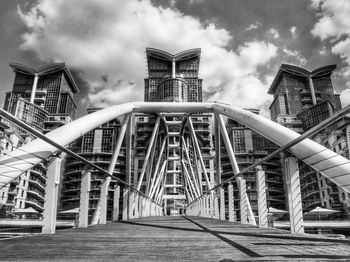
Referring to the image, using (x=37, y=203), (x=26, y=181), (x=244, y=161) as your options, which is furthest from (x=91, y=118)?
(x=244, y=161)

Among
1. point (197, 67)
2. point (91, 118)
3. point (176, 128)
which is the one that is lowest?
point (91, 118)

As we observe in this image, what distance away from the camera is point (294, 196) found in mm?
5211

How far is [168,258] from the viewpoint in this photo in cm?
303

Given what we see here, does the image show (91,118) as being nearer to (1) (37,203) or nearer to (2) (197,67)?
(1) (37,203)

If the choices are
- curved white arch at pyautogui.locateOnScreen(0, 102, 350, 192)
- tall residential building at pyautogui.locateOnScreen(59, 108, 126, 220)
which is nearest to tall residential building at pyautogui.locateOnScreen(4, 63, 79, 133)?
tall residential building at pyautogui.locateOnScreen(59, 108, 126, 220)

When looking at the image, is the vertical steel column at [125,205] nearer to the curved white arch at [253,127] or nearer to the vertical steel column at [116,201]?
the vertical steel column at [116,201]

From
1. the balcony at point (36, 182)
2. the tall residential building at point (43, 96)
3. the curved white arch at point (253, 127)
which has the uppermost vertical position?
the tall residential building at point (43, 96)

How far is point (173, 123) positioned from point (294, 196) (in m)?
67.9

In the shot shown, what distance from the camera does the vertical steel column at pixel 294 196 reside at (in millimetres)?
5203

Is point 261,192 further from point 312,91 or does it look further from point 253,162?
point 312,91

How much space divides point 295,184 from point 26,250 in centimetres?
428

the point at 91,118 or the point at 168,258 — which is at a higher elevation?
the point at 91,118

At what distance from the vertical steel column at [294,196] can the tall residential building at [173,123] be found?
32309 mm

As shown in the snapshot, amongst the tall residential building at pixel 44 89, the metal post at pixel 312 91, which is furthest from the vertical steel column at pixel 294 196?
the metal post at pixel 312 91
